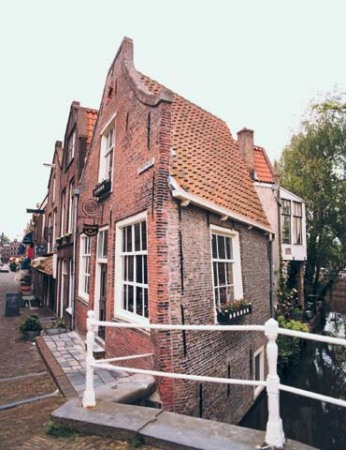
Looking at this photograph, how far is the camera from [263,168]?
14.3 m

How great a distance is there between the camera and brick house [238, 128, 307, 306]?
42.4 ft

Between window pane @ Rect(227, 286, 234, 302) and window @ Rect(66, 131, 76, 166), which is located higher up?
window @ Rect(66, 131, 76, 166)

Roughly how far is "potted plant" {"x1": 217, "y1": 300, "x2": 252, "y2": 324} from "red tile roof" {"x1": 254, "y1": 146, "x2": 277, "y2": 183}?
6808mm

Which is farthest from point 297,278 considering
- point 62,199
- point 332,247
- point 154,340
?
point 154,340

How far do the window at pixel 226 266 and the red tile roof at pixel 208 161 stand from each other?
72 cm

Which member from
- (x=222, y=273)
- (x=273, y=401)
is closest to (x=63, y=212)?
(x=222, y=273)

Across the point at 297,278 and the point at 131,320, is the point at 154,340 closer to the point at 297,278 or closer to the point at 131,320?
the point at 131,320

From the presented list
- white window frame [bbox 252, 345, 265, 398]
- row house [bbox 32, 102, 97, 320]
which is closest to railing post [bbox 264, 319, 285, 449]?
white window frame [bbox 252, 345, 265, 398]

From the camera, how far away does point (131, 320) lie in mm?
7211

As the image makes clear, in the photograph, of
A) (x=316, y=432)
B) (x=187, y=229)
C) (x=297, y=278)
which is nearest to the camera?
(x=187, y=229)

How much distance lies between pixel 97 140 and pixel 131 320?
618 cm

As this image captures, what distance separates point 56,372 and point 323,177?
18.0 metres

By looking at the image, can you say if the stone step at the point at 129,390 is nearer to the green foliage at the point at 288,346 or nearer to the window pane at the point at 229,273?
the window pane at the point at 229,273

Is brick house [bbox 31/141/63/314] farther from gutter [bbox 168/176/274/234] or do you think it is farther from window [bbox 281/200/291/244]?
window [bbox 281/200/291/244]
